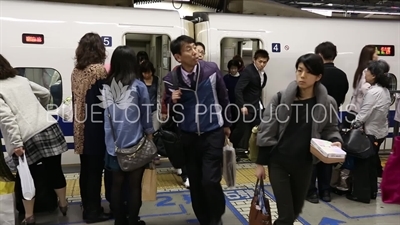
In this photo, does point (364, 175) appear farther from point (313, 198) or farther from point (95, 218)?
point (95, 218)

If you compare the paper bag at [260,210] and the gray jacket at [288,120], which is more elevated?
the gray jacket at [288,120]

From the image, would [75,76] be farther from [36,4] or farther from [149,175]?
[36,4]

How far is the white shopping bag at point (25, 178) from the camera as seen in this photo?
3.42 metres

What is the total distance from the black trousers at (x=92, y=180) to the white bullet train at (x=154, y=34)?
149cm

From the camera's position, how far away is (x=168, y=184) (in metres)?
5.12

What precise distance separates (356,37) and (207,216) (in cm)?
404

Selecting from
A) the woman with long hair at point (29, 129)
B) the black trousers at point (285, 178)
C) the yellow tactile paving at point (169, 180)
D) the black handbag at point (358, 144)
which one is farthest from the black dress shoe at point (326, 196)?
the woman with long hair at point (29, 129)

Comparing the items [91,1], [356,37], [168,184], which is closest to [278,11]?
[356,37]

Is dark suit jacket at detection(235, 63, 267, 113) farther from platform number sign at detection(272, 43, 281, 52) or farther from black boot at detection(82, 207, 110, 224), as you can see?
black boot at detection(82, 207, 110, 224)

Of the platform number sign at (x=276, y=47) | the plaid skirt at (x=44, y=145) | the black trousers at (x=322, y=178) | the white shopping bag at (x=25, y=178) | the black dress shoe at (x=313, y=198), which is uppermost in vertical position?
the platform number sign at (x=276, y=47)

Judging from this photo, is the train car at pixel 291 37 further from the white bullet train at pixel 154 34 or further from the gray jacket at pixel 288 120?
the gray jacket at pixel 288 120

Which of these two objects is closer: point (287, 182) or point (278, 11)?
point (287, 182)

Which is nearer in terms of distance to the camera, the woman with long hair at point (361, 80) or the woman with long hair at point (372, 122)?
the woman with long hair at point (372, 122)

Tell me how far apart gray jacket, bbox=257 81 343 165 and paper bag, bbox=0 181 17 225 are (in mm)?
2190
